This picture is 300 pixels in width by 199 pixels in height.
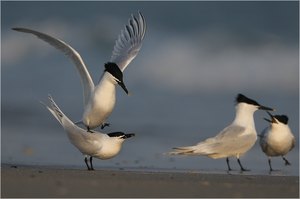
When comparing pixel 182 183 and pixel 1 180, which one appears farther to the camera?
pixel 182 183

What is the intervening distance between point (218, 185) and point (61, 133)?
4.86m

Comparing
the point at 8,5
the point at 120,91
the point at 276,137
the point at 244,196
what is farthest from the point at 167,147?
the point at 8,5

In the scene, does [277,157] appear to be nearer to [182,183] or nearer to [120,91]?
[120,91]

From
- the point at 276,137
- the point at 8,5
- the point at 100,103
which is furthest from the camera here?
the point at 8,5

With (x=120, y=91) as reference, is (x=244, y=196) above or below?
below

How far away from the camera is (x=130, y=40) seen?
1103 cm

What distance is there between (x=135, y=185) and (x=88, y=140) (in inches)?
85.0

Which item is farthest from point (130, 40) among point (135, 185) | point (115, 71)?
point (135, 185)

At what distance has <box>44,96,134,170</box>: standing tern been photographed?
851 cm

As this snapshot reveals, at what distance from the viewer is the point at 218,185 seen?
22.2ft

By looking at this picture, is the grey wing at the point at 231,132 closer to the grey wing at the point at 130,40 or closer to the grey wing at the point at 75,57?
the grey wing at the point at 75,57

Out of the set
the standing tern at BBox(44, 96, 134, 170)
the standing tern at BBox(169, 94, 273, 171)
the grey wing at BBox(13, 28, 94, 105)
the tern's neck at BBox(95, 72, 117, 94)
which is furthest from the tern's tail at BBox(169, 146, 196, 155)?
the grey wing at BBox(13, 28, 94, 105)

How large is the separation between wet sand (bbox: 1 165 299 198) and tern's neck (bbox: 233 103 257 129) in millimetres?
2016

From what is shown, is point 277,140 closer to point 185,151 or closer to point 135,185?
point 185,151
